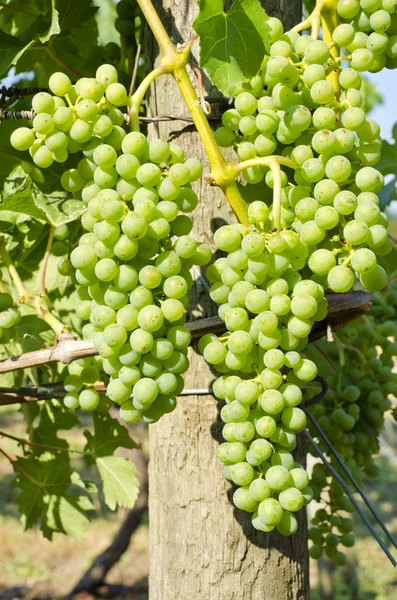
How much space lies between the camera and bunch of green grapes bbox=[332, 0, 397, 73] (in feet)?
2.81

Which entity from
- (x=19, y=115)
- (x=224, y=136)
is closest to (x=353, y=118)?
(x=224, y=136)

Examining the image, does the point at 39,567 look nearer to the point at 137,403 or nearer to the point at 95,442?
the point at 95,442

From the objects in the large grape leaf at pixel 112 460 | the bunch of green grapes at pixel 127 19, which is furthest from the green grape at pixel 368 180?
the large grape leaf at pixel 112 460

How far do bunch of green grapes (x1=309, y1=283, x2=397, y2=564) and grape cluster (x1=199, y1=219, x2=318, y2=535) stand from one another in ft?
1.76

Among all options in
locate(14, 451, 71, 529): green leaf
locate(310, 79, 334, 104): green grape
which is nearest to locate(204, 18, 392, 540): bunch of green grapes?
locate(310, 79, 334, 104): green grape

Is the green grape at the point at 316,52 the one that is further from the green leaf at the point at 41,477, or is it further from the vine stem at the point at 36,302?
the green leaf at the point at 41,477

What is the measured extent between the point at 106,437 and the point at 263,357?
2.22 ft

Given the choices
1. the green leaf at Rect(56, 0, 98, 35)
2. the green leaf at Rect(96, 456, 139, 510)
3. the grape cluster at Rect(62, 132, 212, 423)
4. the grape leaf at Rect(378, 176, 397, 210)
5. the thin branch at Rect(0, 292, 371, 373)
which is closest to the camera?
the grape cluster at Rect(62, 132, 212, 423)

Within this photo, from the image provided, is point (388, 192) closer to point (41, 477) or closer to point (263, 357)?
point (263, 357)

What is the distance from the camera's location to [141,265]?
0.80m

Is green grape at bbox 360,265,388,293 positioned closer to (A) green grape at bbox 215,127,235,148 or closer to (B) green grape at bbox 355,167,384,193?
(B) green grape at bbox 355,167,384,193

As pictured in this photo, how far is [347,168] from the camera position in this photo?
2.63 feet

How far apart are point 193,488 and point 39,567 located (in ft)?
15.9

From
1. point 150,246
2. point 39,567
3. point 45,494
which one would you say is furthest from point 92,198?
point 39,567
